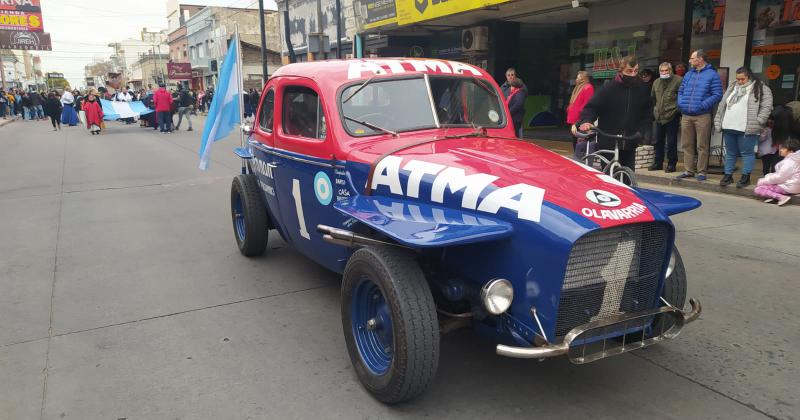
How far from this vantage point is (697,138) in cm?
883

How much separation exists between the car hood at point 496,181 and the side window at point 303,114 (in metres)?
0.54

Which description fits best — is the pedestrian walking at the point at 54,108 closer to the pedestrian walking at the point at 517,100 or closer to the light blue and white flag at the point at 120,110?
the light blue and white flag at the point at 120,110

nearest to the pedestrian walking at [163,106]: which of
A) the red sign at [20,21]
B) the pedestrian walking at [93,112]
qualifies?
the pedestrian walking at [93,112]

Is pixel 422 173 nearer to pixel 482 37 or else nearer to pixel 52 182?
pixel 52 182

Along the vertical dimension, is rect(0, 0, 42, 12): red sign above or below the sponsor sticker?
above

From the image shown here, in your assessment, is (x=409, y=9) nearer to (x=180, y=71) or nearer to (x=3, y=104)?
(x=3, y=104)

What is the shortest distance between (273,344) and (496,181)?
6.15ft

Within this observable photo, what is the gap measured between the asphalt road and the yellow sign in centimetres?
831

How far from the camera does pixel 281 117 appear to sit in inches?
184

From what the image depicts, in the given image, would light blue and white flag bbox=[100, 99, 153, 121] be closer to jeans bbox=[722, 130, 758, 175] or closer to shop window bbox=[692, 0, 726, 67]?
shop window bbox=[692, 0, 726, 67]

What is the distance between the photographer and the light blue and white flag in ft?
77.4

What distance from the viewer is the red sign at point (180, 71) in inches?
1943

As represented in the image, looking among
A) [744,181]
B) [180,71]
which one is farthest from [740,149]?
[180,71]

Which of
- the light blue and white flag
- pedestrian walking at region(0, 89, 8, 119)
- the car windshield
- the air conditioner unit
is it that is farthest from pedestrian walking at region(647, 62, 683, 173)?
pedestrian walking at region(0, 89, 8, 119)
